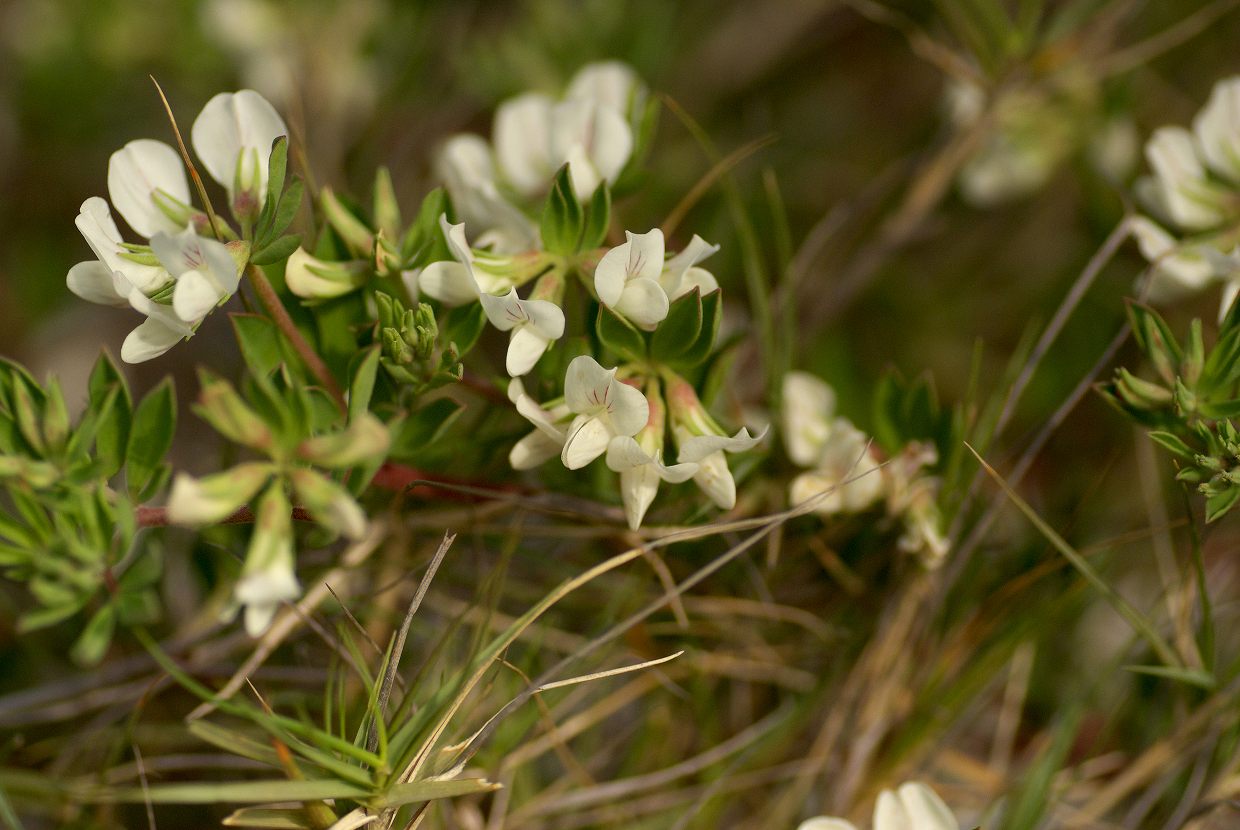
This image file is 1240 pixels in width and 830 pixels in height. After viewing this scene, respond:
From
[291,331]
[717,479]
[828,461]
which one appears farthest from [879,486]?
[291,331]

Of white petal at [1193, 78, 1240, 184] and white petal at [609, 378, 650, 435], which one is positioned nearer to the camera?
white petal at [609, 378, 650, 435]

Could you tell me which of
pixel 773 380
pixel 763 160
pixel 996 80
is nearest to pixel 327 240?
pixel 773 380

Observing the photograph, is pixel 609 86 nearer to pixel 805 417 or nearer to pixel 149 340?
pixel 805 417

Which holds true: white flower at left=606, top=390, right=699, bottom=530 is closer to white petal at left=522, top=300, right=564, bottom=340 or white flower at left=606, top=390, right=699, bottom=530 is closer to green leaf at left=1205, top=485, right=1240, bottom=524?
white petal at left=522, top=300, right=564, bottom=340

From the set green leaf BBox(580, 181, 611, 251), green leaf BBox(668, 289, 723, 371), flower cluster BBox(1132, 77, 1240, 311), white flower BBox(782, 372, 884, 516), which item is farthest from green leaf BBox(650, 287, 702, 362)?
flower cluster BBox(1132, 77, 1240, 311)

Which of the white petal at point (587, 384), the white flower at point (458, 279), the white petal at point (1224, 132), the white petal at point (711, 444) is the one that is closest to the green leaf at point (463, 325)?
the white flower at point (458, 279)

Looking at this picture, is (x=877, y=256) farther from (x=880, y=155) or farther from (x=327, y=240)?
(x=327, y=240)
